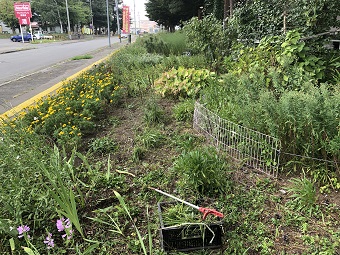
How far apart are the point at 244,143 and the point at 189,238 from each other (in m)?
1.33

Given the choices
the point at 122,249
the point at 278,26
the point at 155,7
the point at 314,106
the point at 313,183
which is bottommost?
the point at 122,249

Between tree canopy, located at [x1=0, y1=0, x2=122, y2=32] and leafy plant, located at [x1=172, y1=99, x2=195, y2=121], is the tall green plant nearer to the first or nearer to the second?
leafy plant, located at [x1=172, y1=99, x2=195, y2=121]

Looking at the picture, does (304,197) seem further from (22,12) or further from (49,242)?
(22,12)

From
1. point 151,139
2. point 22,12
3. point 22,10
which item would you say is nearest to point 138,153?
point 151,139

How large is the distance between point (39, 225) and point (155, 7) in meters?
30.5

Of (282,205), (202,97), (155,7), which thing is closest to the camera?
(282,205)

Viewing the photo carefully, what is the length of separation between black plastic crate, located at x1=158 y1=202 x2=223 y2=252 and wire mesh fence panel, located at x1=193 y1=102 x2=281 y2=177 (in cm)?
103

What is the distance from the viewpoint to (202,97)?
175 inches

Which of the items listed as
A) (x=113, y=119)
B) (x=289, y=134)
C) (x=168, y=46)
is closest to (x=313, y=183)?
(x=289, y=134)

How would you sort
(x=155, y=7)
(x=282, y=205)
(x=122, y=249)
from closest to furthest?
(x=122, y=249)
(x=282, y=205)
(x=155, y=7)

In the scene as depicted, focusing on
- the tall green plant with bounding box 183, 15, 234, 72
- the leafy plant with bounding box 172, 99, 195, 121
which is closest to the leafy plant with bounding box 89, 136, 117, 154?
the leafy plant with bounding box 172, 99, 195, 121

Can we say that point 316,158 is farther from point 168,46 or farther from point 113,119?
point 168,46

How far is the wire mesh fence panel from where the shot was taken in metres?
2.85

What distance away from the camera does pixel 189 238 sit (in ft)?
6.84
